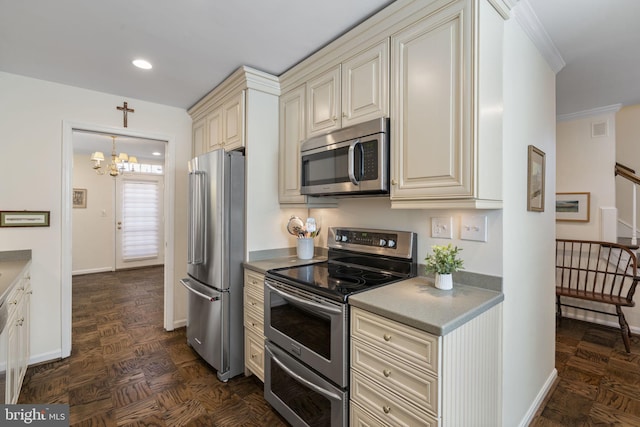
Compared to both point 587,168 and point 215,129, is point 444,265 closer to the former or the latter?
point 215,129

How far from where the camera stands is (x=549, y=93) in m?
2.19

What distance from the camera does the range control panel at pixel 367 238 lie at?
2020 mm

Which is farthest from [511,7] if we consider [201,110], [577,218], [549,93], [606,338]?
[606,338]

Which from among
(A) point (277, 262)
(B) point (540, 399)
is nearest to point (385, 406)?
(A) point (277, 262)

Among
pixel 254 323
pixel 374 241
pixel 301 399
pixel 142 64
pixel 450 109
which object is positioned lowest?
pixel 301 399

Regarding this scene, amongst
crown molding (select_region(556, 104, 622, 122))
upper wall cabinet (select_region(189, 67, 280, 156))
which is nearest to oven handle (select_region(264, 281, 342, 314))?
upper wall cabinet (select_region(189, 67, 280, 156))

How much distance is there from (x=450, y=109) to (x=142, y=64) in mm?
2323

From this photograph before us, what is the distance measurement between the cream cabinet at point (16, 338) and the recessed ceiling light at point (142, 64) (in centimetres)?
172

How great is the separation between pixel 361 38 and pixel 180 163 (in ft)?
8.06

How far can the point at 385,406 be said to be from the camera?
4.36 ft

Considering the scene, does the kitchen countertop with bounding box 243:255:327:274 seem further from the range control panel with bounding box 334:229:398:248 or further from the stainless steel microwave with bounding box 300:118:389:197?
the stainless steel microwave with bounding box 300:118:389:197

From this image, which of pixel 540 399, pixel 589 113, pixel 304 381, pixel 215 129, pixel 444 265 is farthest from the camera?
pixel 589 113

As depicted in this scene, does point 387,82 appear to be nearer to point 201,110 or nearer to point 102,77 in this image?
point 201,110

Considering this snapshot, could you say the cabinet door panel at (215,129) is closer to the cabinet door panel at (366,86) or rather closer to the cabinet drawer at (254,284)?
the cabinet drawer at (254,284)
